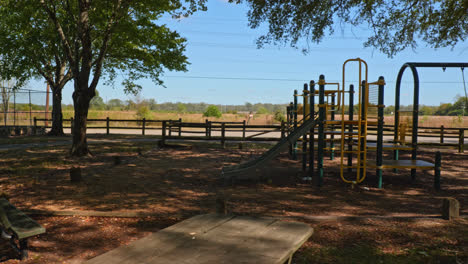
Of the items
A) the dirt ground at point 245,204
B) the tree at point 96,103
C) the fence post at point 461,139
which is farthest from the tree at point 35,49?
the tree at point 96,103

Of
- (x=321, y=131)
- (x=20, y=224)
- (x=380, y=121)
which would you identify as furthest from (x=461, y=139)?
(x=20, y=224)

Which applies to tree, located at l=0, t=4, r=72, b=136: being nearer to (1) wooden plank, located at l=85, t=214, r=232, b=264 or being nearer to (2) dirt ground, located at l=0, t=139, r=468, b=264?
(2) dirt ground, located at l=0, t=139, r=468, b=264

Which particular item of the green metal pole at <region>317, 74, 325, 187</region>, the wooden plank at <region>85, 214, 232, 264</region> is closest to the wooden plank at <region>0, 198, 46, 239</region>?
the wooden plank at <region>85, 214, 232, 264</region>

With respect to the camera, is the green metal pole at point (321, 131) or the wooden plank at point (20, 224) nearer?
the wooden plank at point (20, 224)

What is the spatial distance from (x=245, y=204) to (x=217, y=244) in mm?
3863

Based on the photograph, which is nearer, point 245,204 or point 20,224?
point 20,224

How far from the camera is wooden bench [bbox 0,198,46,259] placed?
4147mm

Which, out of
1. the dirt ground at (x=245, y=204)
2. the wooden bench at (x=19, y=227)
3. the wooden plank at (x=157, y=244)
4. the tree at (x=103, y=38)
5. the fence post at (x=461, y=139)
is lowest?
the dirt ground at (x=245, y=204)

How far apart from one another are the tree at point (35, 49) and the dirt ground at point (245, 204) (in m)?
10.7

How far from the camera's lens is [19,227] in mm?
4273

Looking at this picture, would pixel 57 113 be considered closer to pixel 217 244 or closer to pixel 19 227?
pixel 19 227

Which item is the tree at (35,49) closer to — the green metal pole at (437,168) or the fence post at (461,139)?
the green metal pole at (437,168)

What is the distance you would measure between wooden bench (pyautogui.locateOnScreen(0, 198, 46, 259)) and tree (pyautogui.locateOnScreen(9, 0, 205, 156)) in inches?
375

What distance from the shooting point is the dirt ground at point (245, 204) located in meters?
4.88
